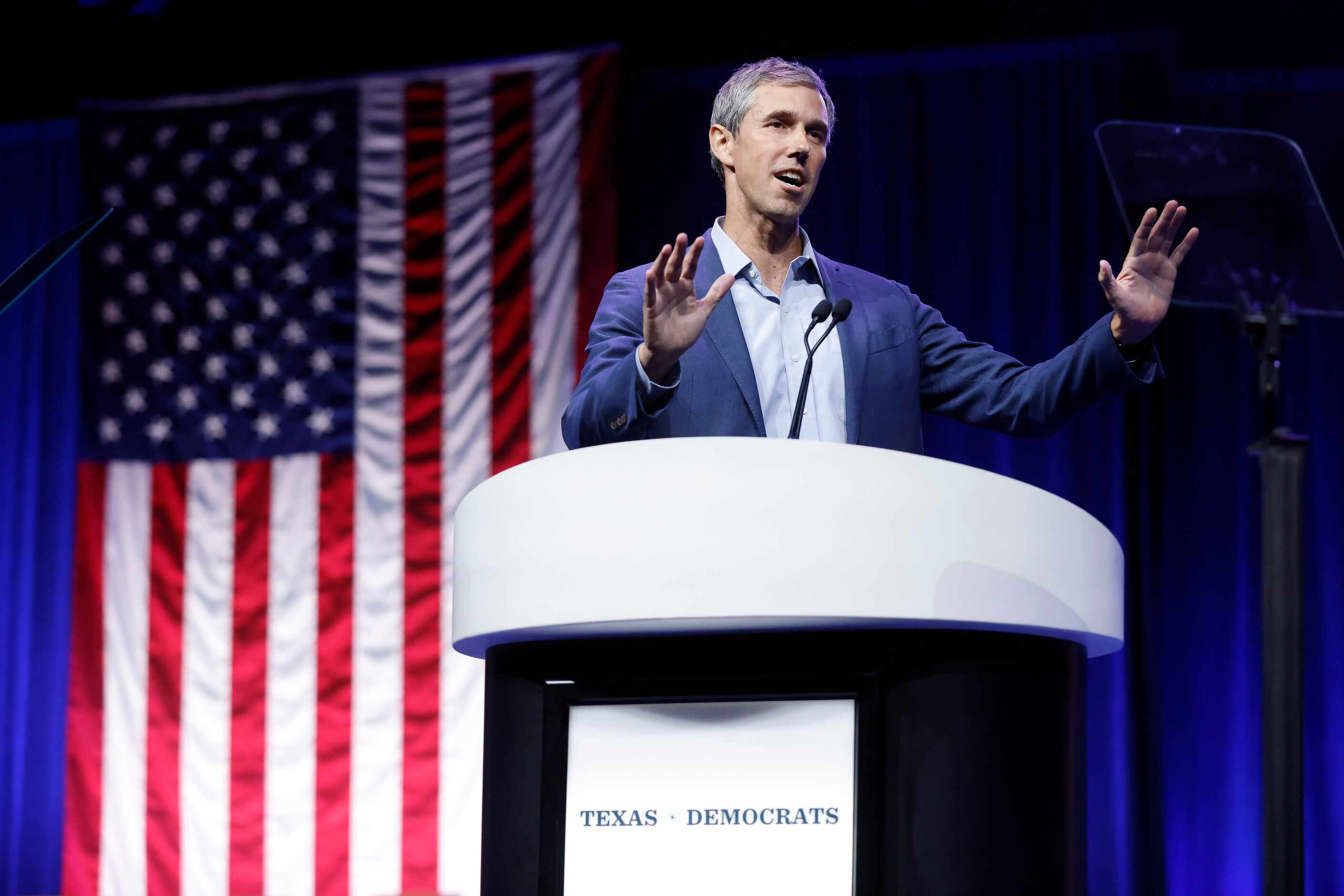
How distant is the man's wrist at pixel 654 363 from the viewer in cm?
123

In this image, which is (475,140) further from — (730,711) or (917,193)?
(730,711)

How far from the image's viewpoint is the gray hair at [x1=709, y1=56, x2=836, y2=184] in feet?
5.95

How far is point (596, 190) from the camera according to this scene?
4.16 meters

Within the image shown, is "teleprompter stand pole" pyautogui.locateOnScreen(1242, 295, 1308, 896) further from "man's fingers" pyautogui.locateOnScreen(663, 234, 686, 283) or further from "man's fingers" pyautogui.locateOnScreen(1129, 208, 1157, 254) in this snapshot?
"man's fingers" pyautogui.locateOnScreen(663, 234, 686, 283)

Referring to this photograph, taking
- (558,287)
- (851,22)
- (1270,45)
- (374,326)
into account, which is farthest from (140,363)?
(1270,45)

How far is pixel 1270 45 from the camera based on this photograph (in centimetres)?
402

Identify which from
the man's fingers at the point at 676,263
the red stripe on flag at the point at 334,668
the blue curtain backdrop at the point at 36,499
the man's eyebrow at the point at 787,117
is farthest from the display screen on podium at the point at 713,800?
the blue curtain backdrop at the point at 36,499

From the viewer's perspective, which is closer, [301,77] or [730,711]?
[730,711]

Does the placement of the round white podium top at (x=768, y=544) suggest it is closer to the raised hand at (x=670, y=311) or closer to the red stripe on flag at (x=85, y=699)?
the raised hand at (x=670, y=311)

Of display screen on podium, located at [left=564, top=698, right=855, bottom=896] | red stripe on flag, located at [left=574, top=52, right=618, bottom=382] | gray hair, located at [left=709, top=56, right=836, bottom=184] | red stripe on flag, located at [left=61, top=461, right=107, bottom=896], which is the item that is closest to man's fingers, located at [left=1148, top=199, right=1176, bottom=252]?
gray hair, located at [left=709, top=56, right=836, bottom=184]

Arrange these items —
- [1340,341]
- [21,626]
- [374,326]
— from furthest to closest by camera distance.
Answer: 1. [21,626]
2. [374,326]
3. [1340,341]

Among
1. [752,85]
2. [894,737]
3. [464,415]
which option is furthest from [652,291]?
[464,415]

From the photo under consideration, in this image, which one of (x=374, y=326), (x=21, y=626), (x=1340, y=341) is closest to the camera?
(x=1340, y=341)

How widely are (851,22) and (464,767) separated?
8.45 ft
